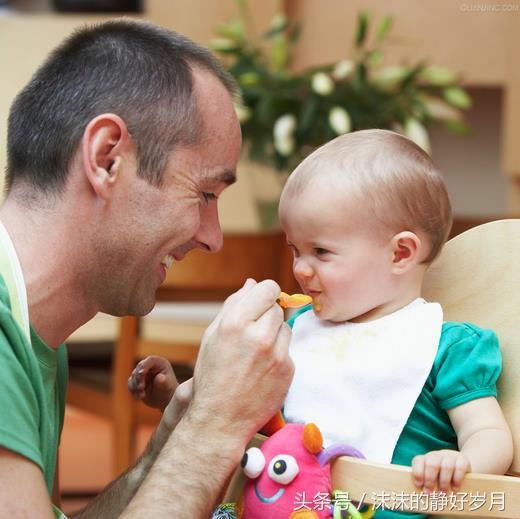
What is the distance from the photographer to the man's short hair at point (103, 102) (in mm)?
1338

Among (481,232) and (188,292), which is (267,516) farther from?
(188,292)

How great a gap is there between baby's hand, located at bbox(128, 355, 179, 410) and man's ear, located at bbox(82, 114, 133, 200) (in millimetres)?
264

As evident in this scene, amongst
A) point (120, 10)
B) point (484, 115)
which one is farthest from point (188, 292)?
point (484, 115)

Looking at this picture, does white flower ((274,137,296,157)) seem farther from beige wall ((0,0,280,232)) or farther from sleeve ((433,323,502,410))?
sleeve ((433,323,502,410))

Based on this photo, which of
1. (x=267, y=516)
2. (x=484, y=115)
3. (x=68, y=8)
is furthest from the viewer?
(x=484, y=115)

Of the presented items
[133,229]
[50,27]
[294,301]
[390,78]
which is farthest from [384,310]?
[50,27]

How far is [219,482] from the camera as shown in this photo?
1230 millimetres

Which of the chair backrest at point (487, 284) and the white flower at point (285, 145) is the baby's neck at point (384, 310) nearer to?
the chair backrest at point (487, 284)

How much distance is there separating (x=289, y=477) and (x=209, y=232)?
0.40 metres

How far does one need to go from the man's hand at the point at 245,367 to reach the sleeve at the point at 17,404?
196mm

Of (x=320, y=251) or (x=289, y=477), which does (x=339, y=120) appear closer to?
(x=320, y=251)

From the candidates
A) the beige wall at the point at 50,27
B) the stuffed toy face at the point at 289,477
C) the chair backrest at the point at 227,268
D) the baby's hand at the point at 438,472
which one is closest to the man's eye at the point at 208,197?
the stuffed toy face at the point at 289,477

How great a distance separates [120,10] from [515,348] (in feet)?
10.4

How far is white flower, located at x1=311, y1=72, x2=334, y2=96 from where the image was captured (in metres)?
2.94
